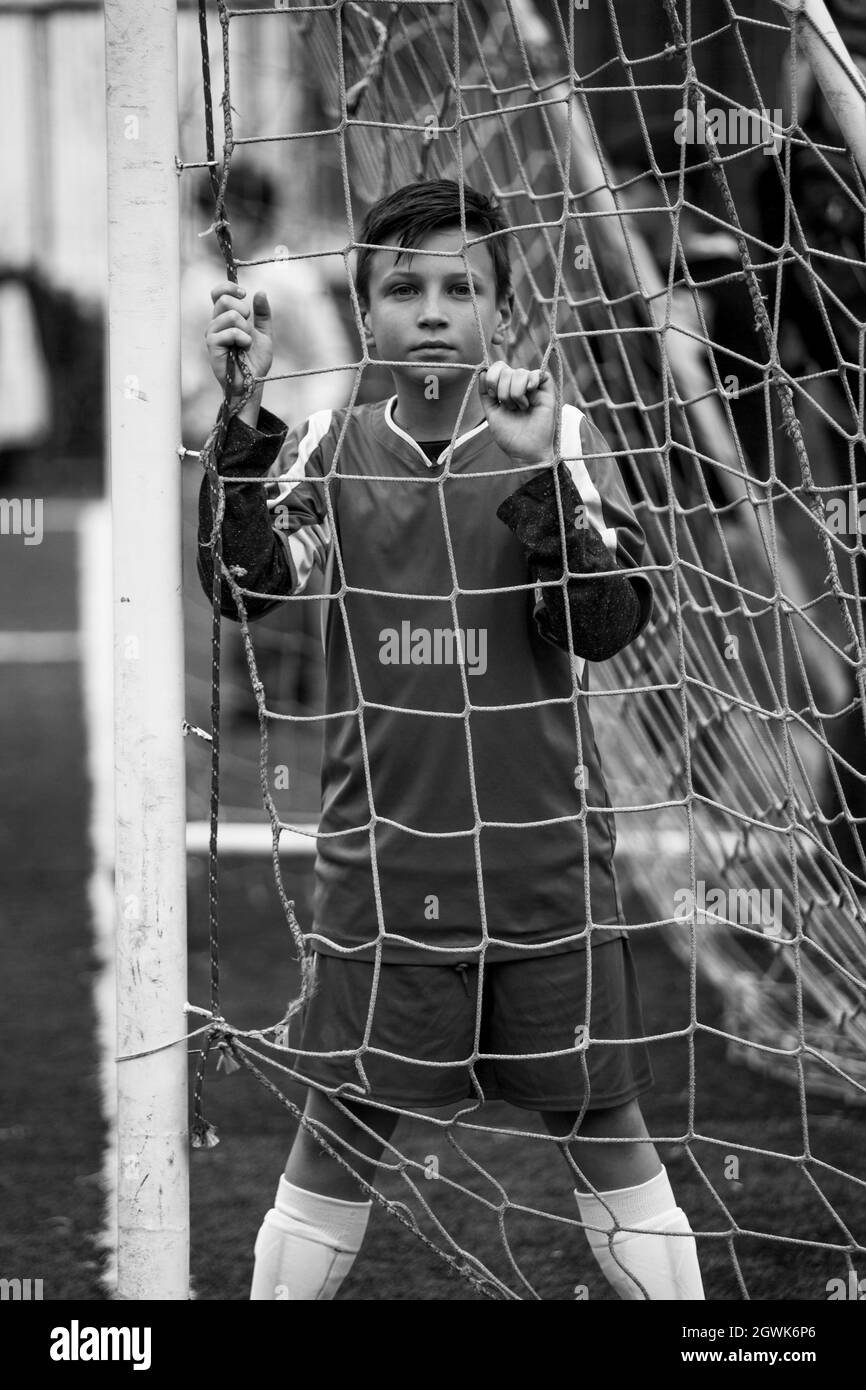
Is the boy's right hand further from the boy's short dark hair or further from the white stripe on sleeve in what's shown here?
the white stripe on sleeve

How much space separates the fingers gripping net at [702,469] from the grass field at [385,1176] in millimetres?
28

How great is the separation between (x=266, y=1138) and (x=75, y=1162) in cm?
28

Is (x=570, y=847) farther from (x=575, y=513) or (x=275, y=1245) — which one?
(x=275, y=1245)

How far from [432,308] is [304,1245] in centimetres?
90

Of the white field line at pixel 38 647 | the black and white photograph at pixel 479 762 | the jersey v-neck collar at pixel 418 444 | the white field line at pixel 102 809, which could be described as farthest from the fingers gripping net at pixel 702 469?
the white field line at pixel 38 647

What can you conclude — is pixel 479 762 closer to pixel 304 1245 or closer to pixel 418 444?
pixel 418 444

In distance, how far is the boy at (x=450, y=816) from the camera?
1459 mm

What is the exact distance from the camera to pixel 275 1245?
4.89ft

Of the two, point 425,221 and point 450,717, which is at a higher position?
point 425,221

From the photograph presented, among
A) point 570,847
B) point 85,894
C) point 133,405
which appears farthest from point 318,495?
point 85,894

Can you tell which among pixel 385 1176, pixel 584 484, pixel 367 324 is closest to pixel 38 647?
pixel 385 1176

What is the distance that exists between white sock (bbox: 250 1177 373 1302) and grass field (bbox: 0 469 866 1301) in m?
0.17

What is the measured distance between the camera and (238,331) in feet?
4.35

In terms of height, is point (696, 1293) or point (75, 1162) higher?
point (75, 1162)
